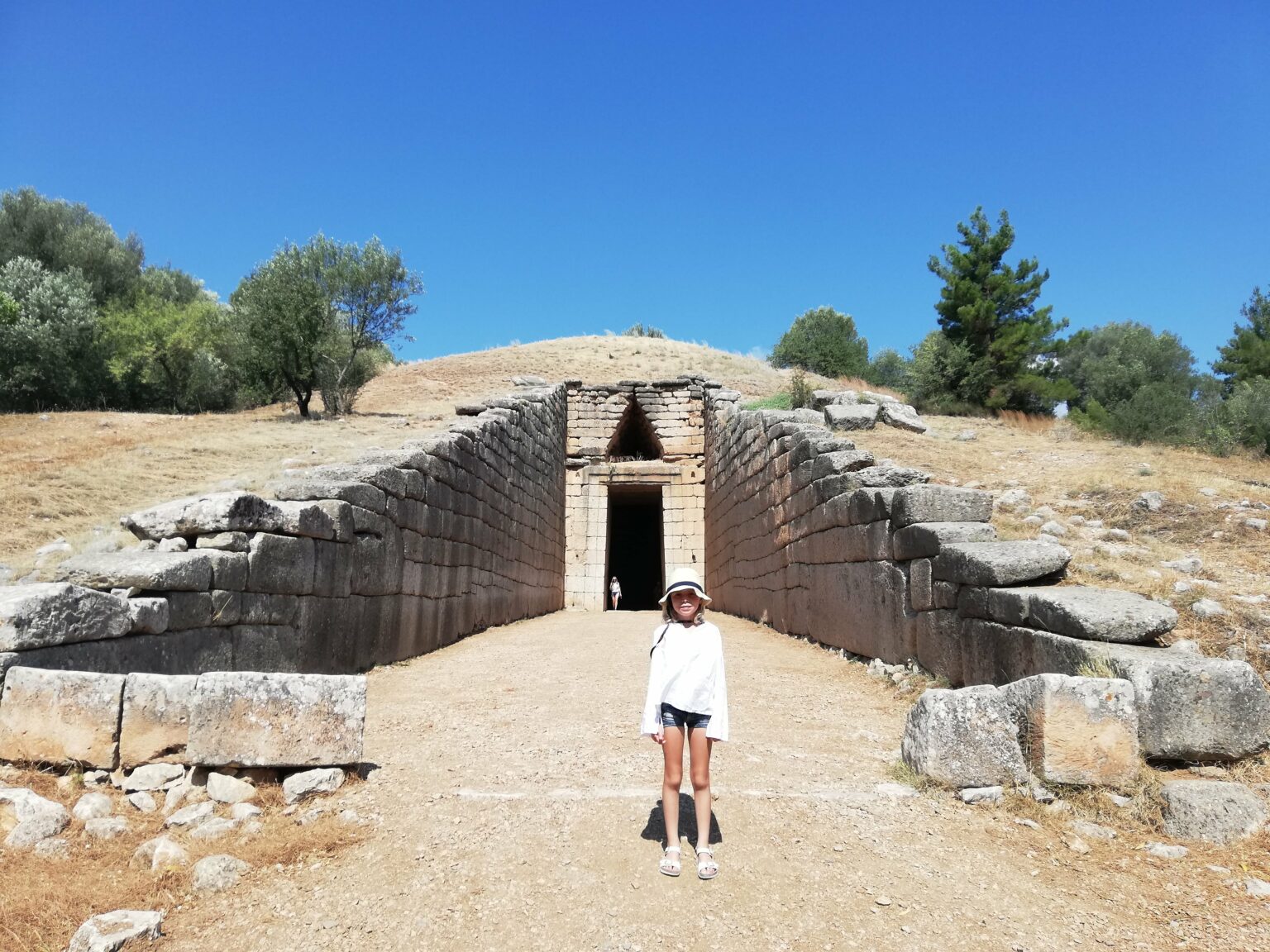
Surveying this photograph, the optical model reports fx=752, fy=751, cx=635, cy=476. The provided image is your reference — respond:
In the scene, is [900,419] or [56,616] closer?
[56,616]

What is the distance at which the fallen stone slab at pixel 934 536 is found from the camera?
5.84 m

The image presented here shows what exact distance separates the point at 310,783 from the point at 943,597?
178 inches

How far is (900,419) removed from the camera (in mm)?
13211

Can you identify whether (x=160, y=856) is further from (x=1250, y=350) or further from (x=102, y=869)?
(x=1250, y=350)

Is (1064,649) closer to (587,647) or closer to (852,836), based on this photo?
(852,836)

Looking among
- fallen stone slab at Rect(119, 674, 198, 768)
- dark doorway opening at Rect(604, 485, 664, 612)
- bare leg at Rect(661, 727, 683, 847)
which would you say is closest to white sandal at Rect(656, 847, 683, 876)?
bare leg at Rect(661, 727, 683, 847)

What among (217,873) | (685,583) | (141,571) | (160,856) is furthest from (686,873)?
(141,571)

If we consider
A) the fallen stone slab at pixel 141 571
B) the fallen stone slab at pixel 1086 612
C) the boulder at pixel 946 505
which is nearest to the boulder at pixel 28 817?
the fallen stone slab at pixel 141 571

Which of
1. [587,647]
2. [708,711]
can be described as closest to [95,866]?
[708,711]

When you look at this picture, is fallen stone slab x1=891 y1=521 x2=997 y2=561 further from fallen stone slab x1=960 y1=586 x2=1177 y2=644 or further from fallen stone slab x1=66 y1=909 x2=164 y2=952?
fallen stone slab x1=66 y1=909 x2=164 y2=952

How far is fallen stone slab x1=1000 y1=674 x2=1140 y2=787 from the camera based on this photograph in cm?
364

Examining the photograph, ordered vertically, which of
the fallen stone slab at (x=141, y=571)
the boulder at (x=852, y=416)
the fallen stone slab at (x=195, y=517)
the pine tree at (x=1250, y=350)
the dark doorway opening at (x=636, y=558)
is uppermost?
the pine tree at (x=1250, y=350)

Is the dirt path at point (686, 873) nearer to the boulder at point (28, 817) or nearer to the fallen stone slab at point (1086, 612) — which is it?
the boulder at point (28, 817)

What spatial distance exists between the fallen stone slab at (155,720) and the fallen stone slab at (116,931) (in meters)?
1.18
